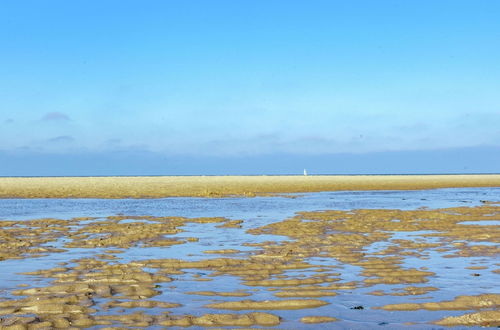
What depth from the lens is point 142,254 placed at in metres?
14.1

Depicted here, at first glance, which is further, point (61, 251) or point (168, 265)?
point (61, 251)

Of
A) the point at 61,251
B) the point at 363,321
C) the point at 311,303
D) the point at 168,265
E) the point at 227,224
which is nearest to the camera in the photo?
the point at 363,321

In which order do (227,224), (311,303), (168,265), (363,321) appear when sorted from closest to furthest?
1. (363,321)
2. (311,303)
3. (168,265)
4. (227,224)

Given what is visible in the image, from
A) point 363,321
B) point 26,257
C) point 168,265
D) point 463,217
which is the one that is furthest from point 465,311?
point 463,217

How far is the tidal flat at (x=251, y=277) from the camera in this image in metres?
7.80

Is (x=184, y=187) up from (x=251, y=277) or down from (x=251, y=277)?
up

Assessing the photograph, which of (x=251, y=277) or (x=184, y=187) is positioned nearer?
(x=251, y=277)

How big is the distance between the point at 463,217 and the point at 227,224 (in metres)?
11.0

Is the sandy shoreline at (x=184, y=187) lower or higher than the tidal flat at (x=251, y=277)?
higher

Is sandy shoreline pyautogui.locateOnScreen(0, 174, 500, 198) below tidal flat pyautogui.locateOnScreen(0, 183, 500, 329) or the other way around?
the other way around

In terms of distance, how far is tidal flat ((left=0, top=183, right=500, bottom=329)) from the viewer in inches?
307

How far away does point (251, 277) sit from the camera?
10.8m

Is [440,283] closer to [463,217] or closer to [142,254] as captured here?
[142,254]

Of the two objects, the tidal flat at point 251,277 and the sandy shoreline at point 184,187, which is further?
the sandy shoreline at point 184,187
